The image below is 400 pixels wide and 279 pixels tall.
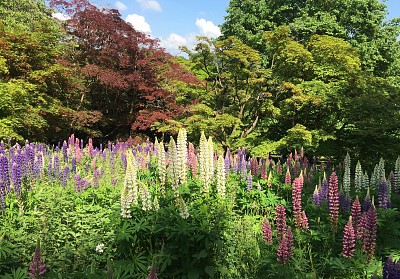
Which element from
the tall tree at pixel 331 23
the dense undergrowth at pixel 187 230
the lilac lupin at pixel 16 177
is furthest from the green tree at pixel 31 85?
the tall tree at pixel 331 23

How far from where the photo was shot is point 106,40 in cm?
1365

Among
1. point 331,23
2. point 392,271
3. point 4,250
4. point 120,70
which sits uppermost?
point 331,23

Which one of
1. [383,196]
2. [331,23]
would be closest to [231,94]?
[331,23]

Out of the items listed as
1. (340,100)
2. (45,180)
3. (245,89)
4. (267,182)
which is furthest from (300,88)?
(45,180)

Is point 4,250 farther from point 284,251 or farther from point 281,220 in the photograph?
point 281,220

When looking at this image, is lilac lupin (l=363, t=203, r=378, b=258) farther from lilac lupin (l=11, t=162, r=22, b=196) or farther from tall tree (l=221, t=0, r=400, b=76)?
tall tree (l=221, t=0, r=400, b=76)

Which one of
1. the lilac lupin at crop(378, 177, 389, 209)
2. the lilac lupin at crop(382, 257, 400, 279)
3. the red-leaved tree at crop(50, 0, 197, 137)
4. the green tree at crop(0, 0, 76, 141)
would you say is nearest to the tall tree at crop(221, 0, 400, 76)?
the red-leaved tree at crop(50, 0, 197, 137)

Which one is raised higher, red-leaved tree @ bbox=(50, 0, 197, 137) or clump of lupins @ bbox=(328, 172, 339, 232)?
red-leaved tree @ bbox=(50, 0, 197, 137)

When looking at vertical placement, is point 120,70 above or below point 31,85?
above

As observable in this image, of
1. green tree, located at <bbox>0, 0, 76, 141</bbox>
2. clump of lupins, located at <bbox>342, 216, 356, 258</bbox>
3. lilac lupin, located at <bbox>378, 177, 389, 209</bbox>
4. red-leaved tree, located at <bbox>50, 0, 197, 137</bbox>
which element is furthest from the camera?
red-leaved tree, located at <bbox>50, 0, 197, 137</bbox>

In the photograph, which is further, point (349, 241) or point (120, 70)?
point (120, 70)

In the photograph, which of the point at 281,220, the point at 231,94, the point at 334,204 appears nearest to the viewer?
the point at 281,220

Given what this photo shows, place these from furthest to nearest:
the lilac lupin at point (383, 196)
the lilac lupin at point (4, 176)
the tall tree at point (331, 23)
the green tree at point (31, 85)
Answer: the tall tree at point (331, 23) → the green tree at point (31, 85) → the lilac lupin at point (4, 176) → the lilac lupin at point (383, 196)

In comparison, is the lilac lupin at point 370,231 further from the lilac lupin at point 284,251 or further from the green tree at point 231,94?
the green tree at point 231,94
